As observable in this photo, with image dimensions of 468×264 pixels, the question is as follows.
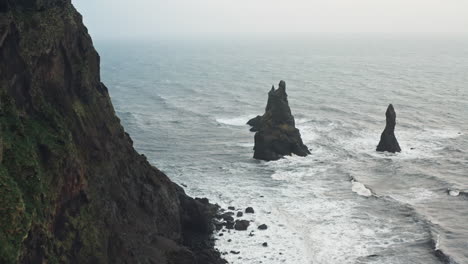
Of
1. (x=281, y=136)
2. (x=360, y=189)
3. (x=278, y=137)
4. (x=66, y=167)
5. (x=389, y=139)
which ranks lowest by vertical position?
(x=360, y=189)

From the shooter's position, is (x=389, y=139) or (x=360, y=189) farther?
(x=389, y=139)

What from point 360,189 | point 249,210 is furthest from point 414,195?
point 249,210

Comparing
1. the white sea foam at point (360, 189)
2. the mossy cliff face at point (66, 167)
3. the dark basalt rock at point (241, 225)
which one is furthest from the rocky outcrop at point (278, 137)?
the mossy cliff face at point (66, 167)

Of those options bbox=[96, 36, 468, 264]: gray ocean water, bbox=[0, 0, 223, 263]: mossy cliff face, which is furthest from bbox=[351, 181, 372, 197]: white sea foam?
bbox=[0, 0, 223, 263]: mossy cliff face

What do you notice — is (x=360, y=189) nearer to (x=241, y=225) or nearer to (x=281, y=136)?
(x=281, y=136)

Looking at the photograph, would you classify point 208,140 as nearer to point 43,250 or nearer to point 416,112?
point 416,112

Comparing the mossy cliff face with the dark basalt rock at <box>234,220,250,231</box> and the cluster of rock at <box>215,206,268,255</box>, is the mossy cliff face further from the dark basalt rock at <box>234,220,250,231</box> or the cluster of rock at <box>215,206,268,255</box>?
the dark basalt rock at <box>234,220,250,231</box>
